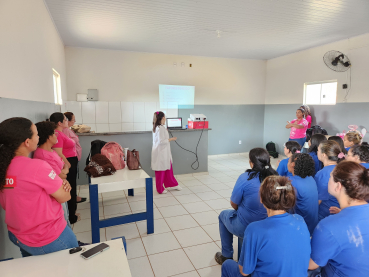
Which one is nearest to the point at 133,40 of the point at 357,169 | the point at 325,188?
the point at 325,188

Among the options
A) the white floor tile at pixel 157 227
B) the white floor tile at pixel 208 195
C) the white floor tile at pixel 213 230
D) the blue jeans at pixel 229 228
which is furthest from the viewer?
the white floor tile at pixel 208 195

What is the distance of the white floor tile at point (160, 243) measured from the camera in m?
2.52

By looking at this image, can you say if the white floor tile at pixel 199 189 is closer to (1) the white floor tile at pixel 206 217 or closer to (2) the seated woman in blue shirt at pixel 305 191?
(1) the white floor tile at pixel 206 217

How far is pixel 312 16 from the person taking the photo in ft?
12.4

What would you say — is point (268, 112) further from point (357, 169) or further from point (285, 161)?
point (357, 169)

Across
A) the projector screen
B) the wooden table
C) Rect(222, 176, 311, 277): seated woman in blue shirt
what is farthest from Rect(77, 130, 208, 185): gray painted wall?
Rect(222, 176, 311, 277): seated woman in blue shirt

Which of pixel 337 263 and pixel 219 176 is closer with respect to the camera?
pixel 337 263

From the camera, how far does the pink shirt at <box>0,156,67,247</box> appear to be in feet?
3.99

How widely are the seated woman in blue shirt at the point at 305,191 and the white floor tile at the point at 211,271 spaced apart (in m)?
0.92

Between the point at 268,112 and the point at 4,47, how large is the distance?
6922 millimetres

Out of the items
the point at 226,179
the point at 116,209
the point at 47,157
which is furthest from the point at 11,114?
the point at 226,179

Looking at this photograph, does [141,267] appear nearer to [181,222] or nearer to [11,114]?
[181,222]

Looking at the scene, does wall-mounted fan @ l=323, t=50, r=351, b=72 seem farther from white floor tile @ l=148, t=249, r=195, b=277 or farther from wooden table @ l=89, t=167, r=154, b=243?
→ white floor tile @ l=148, t=249, r=195, b=277

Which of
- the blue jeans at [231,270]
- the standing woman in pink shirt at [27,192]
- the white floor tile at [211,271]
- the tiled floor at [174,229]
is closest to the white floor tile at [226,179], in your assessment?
the tiled floor at [174,229]
